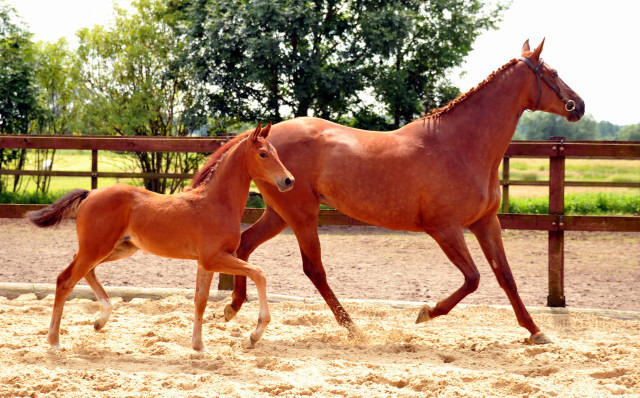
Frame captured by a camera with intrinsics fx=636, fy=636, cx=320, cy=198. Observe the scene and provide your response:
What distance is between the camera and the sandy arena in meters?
3.33

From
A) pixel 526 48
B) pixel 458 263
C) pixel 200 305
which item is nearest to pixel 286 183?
pixel 200 305

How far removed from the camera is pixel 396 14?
13.5m

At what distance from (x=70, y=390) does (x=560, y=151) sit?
14.7 feet

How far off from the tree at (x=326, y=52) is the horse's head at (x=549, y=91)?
8.77 meters

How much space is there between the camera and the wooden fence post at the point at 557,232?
5629 mm

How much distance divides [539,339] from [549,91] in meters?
1.79

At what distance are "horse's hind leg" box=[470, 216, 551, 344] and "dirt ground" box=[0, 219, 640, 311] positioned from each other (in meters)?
1.42

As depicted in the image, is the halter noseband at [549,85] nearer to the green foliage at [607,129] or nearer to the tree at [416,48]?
the tree at [416,48]

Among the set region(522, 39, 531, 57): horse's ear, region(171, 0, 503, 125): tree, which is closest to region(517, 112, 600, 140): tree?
region(171, 0, 503, 125): tree

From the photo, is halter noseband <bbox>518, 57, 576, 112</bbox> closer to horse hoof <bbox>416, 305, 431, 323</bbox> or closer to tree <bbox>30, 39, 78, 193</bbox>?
horse hoof <bbox>416, 305, 431, 323</bbox>

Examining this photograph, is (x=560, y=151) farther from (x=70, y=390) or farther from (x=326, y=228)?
(x=326, y=228)

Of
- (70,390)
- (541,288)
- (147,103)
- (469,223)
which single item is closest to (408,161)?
(469,223)

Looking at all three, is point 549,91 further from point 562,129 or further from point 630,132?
point 630,132

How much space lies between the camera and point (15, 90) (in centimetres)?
1535
